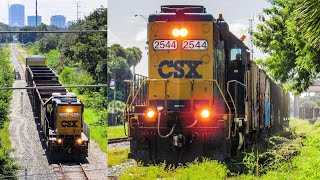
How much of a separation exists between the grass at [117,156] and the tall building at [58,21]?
4298 millimetres

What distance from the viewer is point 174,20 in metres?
12.0

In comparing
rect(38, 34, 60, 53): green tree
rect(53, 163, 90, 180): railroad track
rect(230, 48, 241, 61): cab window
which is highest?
rect(38, 34, 60, 53): green tree

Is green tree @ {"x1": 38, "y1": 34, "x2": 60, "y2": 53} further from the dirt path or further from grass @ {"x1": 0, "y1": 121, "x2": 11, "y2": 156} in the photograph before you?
grass @ {"x1": 0, "y1": 121, "x2": 11, "y2": 156}

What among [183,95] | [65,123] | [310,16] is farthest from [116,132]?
[310,16]

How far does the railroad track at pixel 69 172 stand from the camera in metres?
16.5

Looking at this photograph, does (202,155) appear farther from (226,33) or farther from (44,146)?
(44,146)

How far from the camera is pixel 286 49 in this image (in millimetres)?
18891

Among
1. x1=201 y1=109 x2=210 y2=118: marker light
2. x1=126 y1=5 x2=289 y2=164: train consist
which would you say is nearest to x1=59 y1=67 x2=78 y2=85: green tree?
x1=126 y1=5 x2=289 y2=164: train consist

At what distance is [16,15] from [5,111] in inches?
108

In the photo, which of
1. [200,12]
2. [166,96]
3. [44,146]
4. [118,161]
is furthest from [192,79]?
[44,146]

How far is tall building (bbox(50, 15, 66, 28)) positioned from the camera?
59.5 feet

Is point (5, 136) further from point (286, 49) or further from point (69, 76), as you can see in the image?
point (286, 49)

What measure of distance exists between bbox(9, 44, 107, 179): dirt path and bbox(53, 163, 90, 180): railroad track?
0.15 m

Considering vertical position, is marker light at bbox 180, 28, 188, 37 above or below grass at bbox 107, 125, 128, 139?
above
